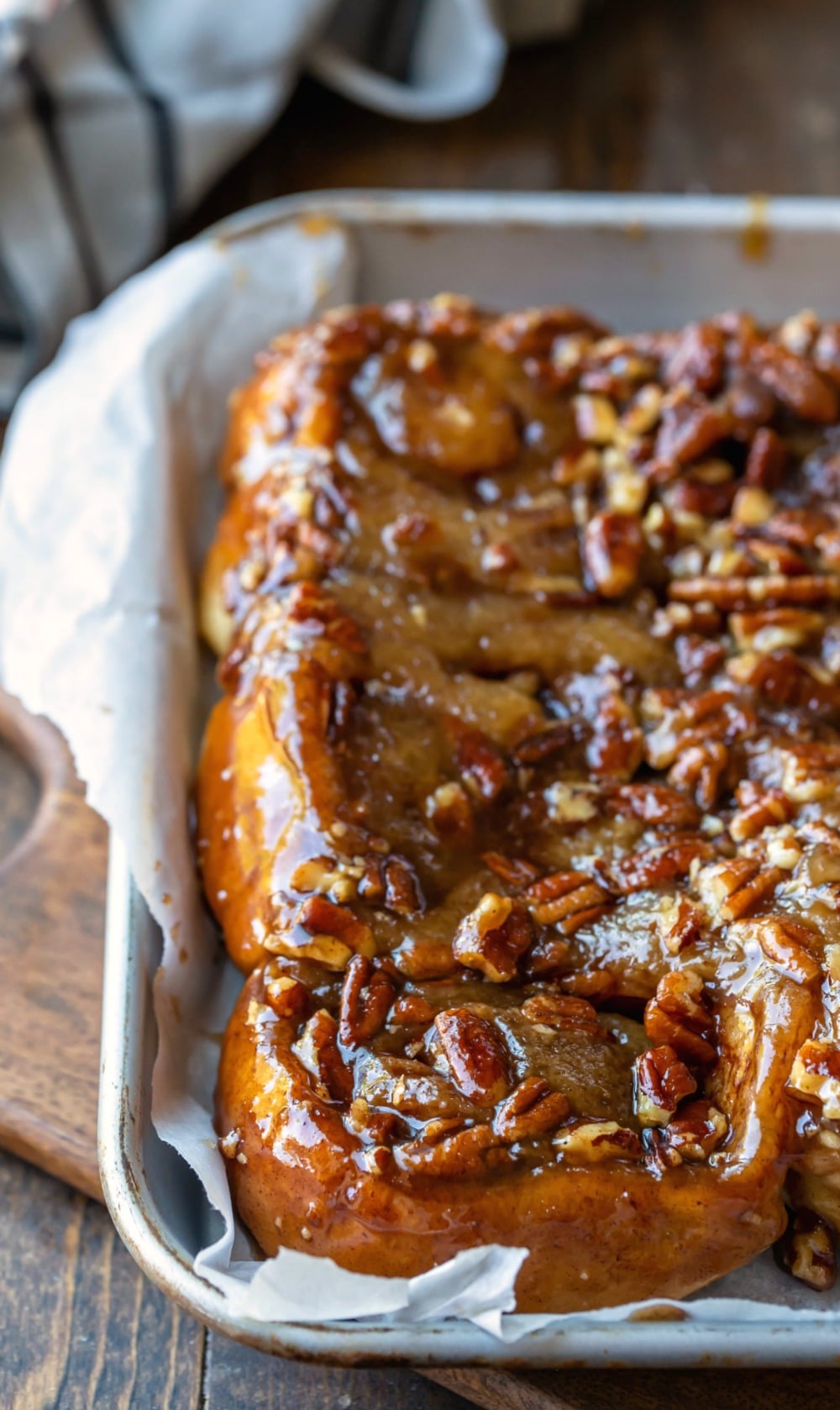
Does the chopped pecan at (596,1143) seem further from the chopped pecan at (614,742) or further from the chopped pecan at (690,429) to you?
the chopped pecan at (690,429)

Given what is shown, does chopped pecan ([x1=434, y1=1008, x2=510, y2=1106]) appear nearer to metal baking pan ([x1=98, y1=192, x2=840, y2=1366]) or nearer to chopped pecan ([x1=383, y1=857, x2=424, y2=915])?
chopped pecan ([x1=383, y1=857, x2=424, y2=915])

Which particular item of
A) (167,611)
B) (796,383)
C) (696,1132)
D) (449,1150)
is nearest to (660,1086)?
(696,1132)

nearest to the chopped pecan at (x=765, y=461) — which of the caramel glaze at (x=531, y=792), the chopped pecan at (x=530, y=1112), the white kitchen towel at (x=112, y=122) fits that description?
the caramel glaze at (x=531, y=792)

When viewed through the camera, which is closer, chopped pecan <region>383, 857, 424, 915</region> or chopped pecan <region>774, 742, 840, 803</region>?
chopped pecan <region>383, 857, 424, 915</region>

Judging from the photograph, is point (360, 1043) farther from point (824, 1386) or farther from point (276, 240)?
point (276, 240)

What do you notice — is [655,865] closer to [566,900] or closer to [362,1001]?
[566,900]

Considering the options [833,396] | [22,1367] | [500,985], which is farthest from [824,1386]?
[833,396]

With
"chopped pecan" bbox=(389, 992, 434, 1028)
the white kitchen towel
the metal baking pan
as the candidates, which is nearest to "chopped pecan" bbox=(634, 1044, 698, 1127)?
"chopped pecan" bbox=(389, 992, 434, 1028)
